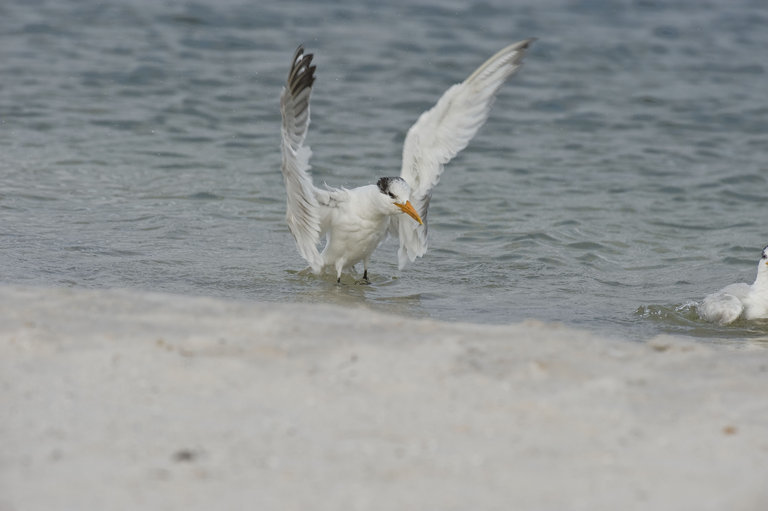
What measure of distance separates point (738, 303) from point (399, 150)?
516cm

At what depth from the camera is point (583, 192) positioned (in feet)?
33.0

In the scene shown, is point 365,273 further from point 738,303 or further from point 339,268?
point 738,303

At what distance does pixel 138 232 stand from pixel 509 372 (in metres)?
5.00

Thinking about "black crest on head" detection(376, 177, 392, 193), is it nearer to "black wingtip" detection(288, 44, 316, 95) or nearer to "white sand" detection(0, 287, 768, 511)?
"black wingtip" detection(288, 44, 316, 95)

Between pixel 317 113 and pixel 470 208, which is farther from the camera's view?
pixel 317 113

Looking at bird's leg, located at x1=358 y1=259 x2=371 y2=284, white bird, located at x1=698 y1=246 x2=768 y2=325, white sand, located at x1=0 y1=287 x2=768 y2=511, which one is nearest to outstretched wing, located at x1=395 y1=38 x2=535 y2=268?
bird's leg, located at x1=358 y1=259 x2=371 y2=284

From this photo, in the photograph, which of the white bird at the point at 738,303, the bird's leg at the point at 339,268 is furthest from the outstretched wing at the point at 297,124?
the white bird at the point at 738,303

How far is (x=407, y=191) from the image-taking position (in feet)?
23.0

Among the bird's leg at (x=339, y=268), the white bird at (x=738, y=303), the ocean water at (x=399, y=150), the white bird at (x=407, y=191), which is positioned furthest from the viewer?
the bird's leg at (x=339, y=268)

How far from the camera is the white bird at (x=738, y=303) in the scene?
655cm

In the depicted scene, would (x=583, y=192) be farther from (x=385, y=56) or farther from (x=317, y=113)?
(x=385, y=56)

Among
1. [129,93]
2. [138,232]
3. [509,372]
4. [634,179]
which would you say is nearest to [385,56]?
[129,93]

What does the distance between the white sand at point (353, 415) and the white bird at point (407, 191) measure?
2491mm

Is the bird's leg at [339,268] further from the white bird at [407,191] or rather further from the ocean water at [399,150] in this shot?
Answer: the ocean water at [399,150]
